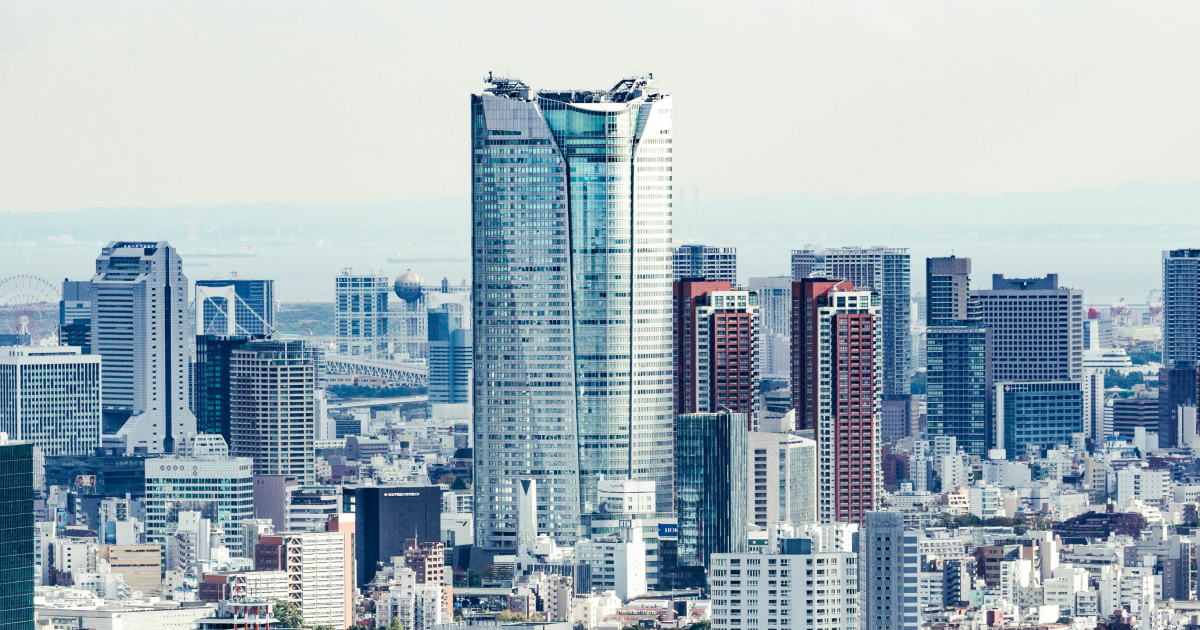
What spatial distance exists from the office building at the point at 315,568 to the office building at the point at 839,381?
1181 cm

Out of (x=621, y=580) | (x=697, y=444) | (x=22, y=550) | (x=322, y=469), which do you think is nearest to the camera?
(x=22, y=550)

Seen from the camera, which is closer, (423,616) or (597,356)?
(423,616)

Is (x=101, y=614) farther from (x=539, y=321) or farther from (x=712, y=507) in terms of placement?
(x=539, y=321)

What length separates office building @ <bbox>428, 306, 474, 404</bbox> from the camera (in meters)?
86.8

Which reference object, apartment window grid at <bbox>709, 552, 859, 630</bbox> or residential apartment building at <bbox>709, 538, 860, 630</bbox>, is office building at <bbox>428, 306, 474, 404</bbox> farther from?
apartment window grid at <bbox>709, 552, 859, 630</bbox>

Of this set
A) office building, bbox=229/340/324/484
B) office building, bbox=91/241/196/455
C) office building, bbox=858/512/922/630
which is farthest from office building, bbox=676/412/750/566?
office building, bbox=91/241/196/455

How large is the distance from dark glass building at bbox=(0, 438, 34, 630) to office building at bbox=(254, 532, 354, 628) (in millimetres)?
8727

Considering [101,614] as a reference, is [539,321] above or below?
above

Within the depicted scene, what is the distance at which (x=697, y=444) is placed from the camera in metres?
58.4

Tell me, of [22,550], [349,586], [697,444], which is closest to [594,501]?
[697,444]

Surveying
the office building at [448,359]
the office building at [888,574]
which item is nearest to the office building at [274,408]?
the office building at [448,359]

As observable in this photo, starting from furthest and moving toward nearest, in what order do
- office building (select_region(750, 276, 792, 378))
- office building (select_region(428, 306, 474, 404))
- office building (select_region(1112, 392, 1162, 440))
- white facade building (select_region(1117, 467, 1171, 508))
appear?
office building (select_region(428, 306, 474, 404)) → office building (select_region(1112, 392, 1162, 440)) → white facade building (select_region(1117, 467, 1171, 508)) → office building (select_region(750, 276, 792, 378))

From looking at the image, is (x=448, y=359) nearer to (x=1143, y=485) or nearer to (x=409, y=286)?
(x=409, y=286)

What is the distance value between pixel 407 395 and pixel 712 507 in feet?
134
